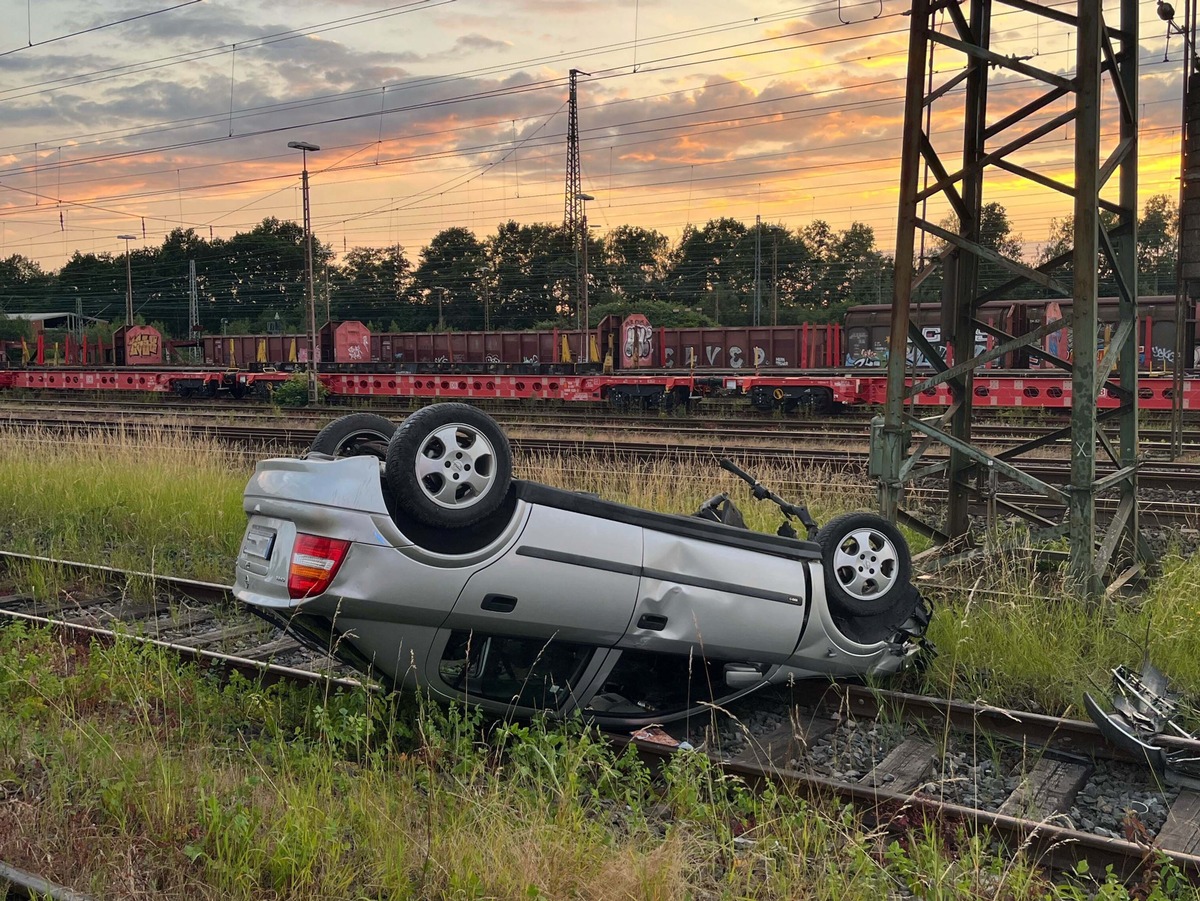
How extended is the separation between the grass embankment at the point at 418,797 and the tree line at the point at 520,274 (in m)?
64.9

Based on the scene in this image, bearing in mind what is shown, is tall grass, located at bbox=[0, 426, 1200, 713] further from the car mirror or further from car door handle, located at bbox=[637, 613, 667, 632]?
car door handle, located at bbox=[637, 613, 667, 632]

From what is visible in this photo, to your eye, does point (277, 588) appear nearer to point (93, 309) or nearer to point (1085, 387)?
point (1085, 387)

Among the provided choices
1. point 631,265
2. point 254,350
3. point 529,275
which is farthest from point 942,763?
point 631,265

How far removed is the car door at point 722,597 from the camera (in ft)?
13.3

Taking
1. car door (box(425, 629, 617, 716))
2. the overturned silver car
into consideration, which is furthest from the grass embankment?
the overturned silver car

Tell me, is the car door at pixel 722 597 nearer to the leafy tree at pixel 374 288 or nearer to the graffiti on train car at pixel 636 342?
the graffiti on train car at pixel 636 342

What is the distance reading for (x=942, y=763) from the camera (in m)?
4.07

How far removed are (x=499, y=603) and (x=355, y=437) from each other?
1.26 m

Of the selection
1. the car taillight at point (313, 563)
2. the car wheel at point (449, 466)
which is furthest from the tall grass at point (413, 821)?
the car wheel at point (449, 466)

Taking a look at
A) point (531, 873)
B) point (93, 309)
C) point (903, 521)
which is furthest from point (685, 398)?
point (93, 309)

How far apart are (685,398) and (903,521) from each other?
645 inches

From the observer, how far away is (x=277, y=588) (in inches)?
147

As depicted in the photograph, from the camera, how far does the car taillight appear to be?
3584 mm

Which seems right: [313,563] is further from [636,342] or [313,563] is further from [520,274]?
[520,274]
